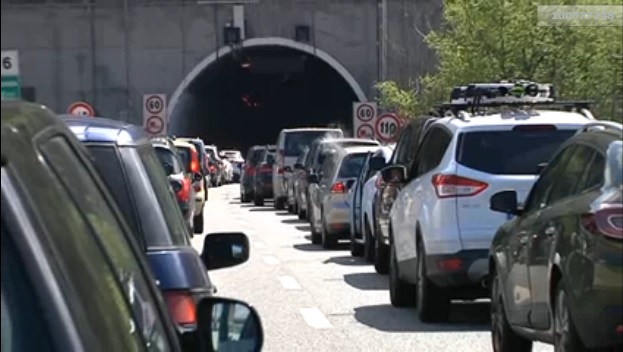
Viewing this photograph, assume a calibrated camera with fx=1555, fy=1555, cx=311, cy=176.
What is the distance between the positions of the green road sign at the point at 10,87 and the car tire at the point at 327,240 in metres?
22.0

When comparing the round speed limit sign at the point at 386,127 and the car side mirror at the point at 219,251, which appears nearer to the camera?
the car side mirror at the point at 219,251

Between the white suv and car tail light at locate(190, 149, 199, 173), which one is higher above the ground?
the white suv

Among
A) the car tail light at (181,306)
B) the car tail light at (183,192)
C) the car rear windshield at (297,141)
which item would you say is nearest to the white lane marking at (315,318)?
the car tail light at (183,192)

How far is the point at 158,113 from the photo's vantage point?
37.6m

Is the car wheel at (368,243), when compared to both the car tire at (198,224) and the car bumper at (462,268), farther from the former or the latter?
the car bumper at (462,268)

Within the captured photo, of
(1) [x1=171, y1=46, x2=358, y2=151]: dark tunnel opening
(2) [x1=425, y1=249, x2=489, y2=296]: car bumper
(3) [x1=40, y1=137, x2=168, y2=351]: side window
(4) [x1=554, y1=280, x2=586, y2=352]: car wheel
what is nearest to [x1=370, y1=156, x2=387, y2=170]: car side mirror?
(2) [x1=425, y1=249, x2=489, y2=296]: car bumper

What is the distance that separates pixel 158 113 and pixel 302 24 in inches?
866

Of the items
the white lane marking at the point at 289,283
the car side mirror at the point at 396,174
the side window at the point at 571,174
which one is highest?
the side window at the point at 571,174

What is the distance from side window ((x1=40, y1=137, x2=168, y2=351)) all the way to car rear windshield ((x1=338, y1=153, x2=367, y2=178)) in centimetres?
2044

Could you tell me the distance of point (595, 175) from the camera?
29.2 feet

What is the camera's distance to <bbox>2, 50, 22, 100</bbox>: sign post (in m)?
2.50

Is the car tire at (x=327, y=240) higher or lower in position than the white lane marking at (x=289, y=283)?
lower

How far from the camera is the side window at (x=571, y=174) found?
30.6ft

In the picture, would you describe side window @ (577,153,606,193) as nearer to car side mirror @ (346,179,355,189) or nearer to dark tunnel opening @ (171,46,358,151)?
car side mirror @ (346,179,355,189)
